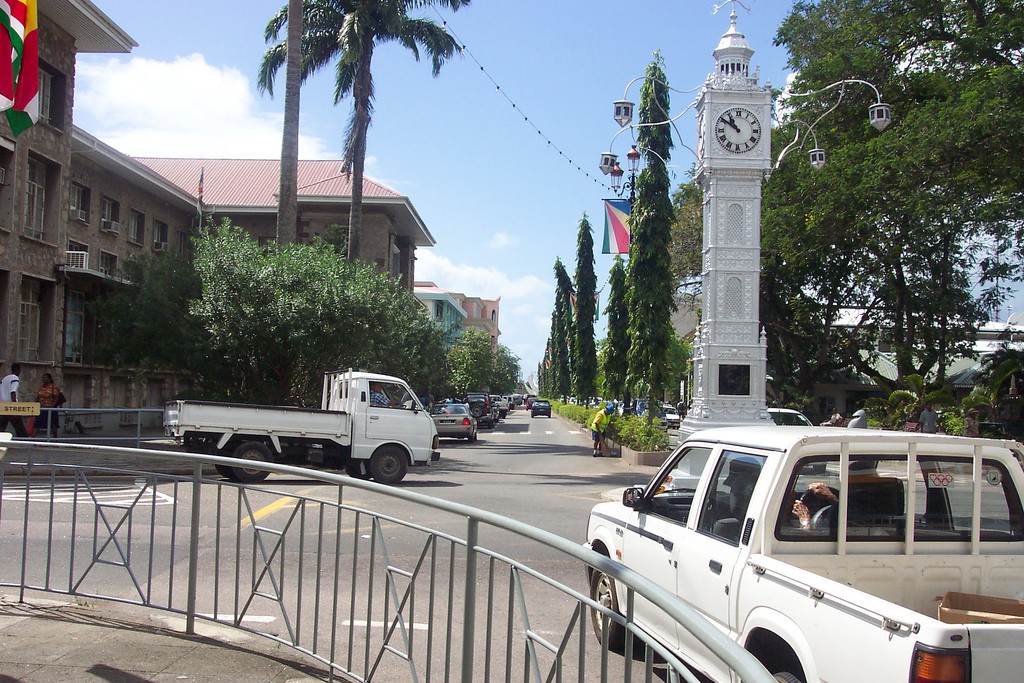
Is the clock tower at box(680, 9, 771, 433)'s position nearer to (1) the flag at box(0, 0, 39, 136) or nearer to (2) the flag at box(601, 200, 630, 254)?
(2) the flag at box(601, 200, 630, 254)

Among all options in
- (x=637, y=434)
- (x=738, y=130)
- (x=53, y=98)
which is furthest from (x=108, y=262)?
(x=738, y=130)

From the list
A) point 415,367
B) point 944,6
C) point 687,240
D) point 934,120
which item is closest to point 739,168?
point 934,120

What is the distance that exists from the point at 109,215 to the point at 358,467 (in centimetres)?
1947

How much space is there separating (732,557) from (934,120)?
2129 cm

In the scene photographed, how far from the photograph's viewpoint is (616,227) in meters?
30.1

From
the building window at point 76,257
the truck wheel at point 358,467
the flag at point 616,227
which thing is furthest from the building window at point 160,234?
the truck wheel at point 358,467

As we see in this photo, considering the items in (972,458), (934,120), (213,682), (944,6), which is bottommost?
(213,682)

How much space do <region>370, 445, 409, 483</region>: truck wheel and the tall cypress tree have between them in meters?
56.9

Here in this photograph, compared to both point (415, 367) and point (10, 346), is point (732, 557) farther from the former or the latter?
point (415, 367)

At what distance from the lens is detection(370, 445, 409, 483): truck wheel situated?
18078 millimetres

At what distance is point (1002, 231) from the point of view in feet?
91.0

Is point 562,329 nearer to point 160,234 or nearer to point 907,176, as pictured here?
point 160,234

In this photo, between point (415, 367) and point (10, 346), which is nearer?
point (10, 346)

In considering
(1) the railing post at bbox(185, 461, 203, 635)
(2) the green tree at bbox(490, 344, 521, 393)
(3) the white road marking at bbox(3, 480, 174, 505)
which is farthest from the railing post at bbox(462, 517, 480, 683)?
(2) the green tree at bbox(490, 344, 521, 393)
